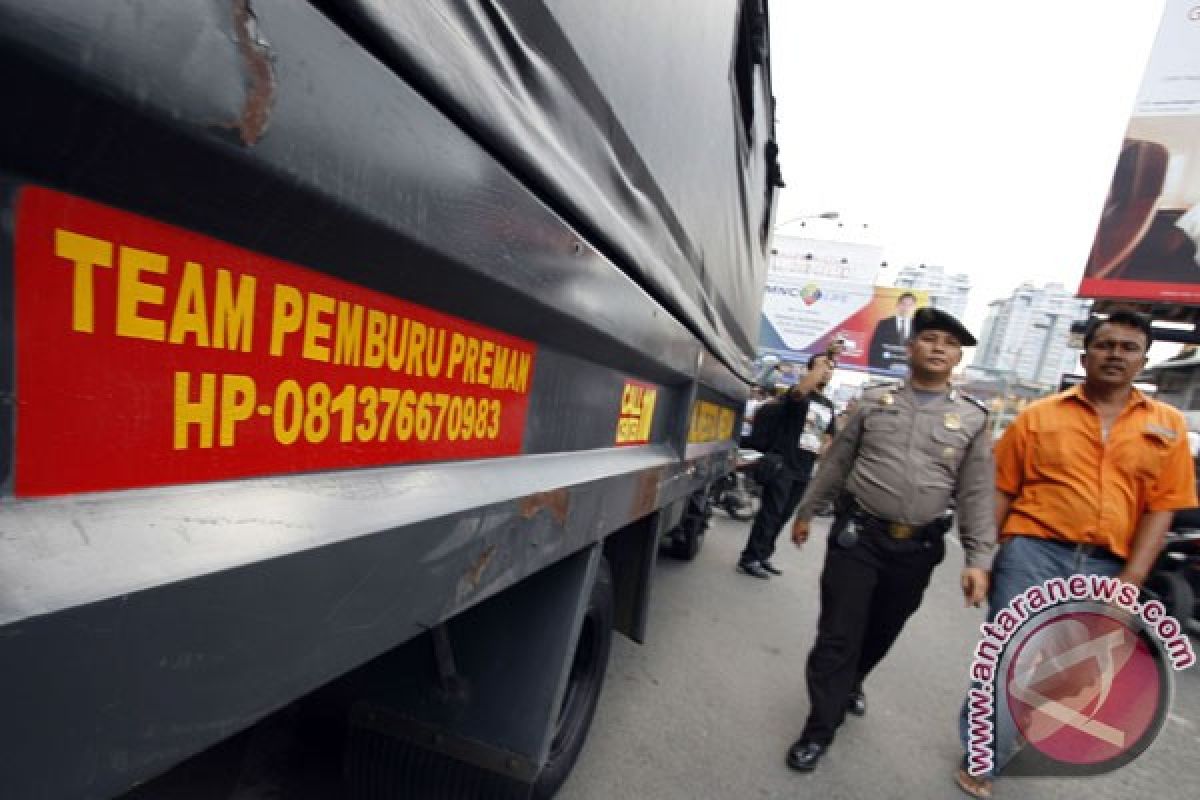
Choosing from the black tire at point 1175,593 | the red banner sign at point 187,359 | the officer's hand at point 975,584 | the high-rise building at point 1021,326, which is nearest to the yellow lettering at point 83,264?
the red banner sign at point 187,359

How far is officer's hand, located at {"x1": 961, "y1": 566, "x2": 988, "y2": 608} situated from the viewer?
212 centimetres

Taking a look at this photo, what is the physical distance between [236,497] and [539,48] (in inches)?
28.3

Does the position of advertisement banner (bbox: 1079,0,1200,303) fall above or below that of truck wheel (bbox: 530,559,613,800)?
above

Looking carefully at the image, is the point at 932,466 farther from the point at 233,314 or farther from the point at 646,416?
the point at 233,314

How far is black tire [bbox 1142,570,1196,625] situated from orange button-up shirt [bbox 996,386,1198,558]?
215 centimetres

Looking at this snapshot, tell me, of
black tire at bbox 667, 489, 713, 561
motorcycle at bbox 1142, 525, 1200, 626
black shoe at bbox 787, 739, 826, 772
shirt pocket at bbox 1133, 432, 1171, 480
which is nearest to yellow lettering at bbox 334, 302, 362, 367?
black shoe at bbox 787, 739, 826, 772

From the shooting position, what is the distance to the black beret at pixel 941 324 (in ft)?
6.89

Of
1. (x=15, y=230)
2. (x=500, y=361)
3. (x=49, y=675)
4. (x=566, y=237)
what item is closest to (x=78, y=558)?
(x=49, y=675)

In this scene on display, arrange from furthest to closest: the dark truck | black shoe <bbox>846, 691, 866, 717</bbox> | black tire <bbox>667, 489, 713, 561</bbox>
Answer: black tire <bbox>667, 489, 713, 561</bbox>
black shoe <bbox>846, 691, 866, 717</bbox>
the dark truck

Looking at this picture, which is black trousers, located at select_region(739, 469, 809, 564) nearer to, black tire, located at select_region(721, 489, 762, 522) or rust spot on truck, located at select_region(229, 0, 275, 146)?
black tire, located at select_region(721, 489, 762, 522)

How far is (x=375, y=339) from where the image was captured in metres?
0.72

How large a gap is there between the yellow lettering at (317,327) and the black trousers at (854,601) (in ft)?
6.63

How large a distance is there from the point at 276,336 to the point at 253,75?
23cm

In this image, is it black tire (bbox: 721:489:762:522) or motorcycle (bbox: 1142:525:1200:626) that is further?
black tire (bbox: 721:489:762:522)
